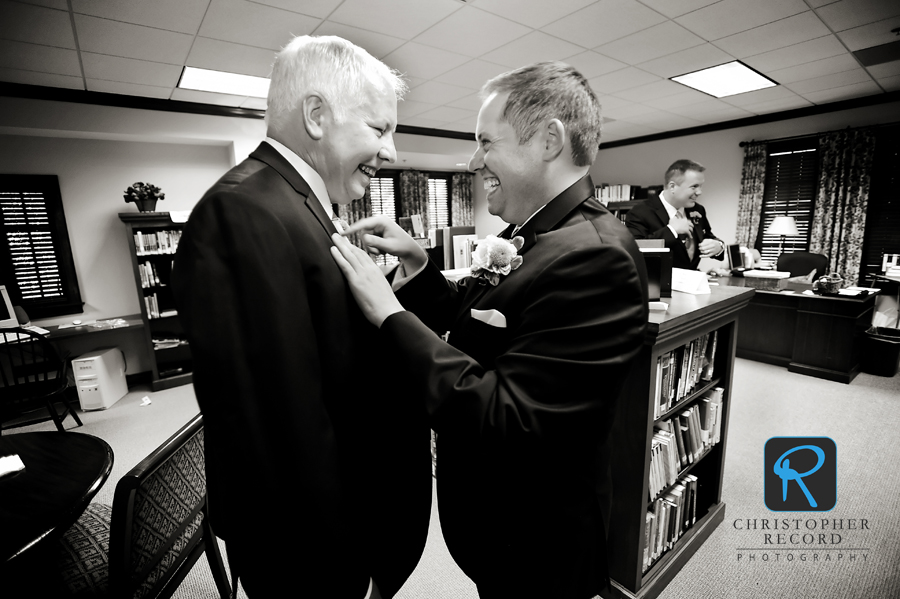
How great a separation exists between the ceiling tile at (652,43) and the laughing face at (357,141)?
343 cm

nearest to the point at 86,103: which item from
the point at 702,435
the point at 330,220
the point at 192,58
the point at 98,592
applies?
the point at 192,58

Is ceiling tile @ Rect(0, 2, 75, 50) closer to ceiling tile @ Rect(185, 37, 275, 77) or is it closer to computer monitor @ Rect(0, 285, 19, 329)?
ceiling tile @ Rect(185, 37, 275, 77)

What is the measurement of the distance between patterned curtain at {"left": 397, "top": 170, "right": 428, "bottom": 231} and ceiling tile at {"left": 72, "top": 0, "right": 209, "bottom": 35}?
5.29 m

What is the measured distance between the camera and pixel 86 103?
405 centimetres

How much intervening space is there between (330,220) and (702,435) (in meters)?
1.97

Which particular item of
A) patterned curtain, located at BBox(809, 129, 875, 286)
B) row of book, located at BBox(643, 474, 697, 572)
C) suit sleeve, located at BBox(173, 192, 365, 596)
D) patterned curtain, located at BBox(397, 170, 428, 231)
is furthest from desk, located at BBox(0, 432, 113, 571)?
patterned curtain, located at BBox(809, 129, 875, 286)

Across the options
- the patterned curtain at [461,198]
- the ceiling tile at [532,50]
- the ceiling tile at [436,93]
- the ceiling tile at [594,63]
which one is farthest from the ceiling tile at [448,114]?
the patterned curtain at [461,198]

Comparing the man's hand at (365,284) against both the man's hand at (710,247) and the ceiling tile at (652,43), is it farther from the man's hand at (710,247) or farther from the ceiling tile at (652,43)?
the man's hand at (710,247)

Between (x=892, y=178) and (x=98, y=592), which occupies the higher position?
(x=892, y=178)

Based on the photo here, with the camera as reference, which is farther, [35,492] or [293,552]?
[35,492]

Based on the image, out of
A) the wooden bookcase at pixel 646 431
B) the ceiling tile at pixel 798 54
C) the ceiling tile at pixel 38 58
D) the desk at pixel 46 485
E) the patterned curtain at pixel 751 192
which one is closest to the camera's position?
the desk at pixel 46 485

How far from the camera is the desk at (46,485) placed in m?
1.21

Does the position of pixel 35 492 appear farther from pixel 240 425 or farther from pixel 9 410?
pixel 9 410

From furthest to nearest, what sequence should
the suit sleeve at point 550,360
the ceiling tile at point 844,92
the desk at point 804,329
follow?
the ceiling tile at point 844,92 → the desk at point 804,329 → the suit sleeve at point 550,360
